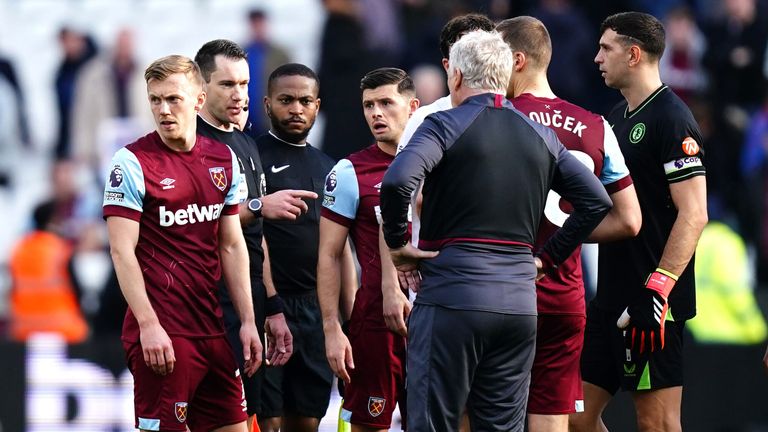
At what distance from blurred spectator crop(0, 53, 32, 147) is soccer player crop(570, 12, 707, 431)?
868cm

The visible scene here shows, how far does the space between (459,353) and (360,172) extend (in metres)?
1.51

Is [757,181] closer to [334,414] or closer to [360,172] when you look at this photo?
[334,414]

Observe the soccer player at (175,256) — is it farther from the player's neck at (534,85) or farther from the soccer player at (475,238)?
the player's neck at (534,85)

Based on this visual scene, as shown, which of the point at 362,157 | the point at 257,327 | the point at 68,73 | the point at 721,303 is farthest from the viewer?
the point at 68,73

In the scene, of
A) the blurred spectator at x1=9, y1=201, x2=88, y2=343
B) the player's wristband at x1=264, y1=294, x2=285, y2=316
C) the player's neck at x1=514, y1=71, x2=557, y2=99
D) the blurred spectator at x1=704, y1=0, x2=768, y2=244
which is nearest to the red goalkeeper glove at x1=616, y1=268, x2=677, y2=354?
the player's neck at x1=514, y1=71, x2=557, y2=99

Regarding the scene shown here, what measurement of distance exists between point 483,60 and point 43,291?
7.77 m

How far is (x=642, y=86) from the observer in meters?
6.56

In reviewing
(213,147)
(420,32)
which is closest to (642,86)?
(213,147)

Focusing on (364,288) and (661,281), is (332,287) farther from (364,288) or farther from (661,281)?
(661,281)

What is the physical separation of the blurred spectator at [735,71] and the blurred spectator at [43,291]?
21.3 ft

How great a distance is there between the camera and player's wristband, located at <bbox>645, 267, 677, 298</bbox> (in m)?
6.26

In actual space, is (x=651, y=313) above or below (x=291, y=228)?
below

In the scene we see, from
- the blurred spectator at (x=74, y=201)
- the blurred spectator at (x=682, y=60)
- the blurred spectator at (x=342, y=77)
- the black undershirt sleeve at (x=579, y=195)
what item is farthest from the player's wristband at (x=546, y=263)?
the blurred spectator at (x=682, y=60)

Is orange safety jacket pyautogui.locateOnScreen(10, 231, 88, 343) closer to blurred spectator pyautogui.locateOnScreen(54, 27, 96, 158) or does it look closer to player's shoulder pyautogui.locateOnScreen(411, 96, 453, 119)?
blurred spectator pyautogui.locateOnScreen(54, 27, 96, 158)
